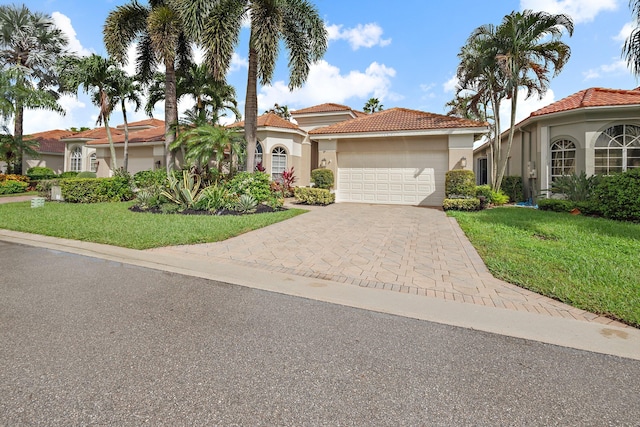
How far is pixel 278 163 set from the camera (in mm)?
20406

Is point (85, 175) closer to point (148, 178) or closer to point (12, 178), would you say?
point (12, 178)

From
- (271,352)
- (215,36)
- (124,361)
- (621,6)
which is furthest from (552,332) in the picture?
(215,36)

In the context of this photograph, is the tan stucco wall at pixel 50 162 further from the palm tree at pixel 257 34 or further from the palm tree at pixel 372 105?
the palm tree at pixel 372 105

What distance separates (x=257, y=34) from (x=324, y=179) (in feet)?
23.5

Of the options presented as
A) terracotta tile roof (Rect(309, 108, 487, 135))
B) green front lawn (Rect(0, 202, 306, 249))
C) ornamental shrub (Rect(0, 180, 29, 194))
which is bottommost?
green front lawn (Rect(0, 202, 306, 249))

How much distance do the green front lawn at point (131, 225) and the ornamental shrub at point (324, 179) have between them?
15.3ft

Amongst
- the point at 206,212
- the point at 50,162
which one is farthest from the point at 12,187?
the point at 206,212

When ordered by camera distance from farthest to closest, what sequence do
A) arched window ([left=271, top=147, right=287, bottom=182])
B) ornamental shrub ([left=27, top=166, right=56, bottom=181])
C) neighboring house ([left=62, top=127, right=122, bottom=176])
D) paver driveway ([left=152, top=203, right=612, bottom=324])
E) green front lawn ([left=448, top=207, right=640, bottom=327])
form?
neighboring house ([left=62, top=127, right=122, bottom=176]), ornamental shrub ([left=27, top=166, right=56, bottom=181]), arched window ([left=271, top=147, right=287, bottom=182]), paver driveway ([left=152, top=203, right=612, bottom=324]), green front lawn ([left=448, top=207, right=640, bottom=327])

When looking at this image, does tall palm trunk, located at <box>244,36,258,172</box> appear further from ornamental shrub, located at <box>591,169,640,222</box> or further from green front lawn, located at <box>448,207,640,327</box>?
ornamental shrub, located at <box>591,169,640,222</box>

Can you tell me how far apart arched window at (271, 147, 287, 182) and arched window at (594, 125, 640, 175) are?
1568 cm

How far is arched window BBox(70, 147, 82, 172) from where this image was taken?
29688 mm

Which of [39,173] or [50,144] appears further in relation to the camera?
[50,144]

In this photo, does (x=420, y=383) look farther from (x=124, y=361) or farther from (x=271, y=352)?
(x=124, y=361)

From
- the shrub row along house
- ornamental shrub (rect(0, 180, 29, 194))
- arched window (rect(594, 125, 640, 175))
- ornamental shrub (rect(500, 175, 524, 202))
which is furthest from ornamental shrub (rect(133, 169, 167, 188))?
arched window (rect(594, 125, 640, 175))
